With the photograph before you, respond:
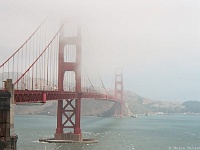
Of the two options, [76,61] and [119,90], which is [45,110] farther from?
[76,61]

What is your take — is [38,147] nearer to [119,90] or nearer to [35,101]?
[35,101]

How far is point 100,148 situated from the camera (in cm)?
4469

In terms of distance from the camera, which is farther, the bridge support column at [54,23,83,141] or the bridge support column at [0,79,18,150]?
the bridge support column at [54,23,83,141]

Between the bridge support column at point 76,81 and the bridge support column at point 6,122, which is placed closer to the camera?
the bridge support column at point 6,122


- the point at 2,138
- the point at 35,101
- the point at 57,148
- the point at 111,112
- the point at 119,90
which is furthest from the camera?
the point at 111,112

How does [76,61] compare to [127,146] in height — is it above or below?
above

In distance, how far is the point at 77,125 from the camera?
49.9 metres

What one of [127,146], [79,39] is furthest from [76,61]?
[127,146]

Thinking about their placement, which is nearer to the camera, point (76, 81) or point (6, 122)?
point (6, 122)

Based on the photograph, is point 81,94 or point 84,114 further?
point 84,114

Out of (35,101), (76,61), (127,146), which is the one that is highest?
(76,61)

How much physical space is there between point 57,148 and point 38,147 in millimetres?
2132

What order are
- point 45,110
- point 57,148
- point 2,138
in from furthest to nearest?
point 45,110 < point 57,148 < point 2,138

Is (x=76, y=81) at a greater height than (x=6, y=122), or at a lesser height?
greater
